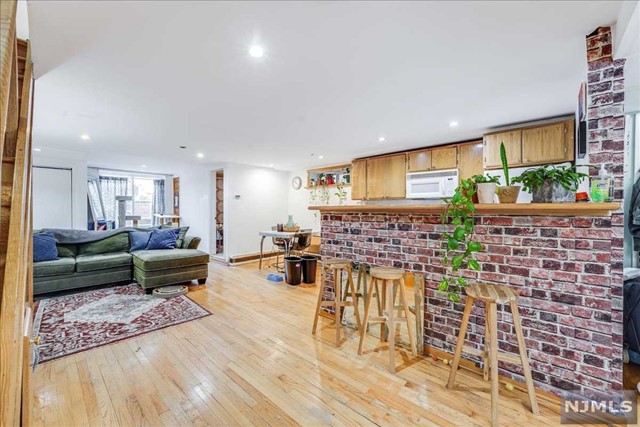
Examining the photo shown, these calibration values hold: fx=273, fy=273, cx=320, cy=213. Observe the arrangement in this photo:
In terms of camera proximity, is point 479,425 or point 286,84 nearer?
point 479,425

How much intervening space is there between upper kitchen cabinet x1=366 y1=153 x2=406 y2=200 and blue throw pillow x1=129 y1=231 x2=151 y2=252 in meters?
3.99

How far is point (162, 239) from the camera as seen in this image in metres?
4.58

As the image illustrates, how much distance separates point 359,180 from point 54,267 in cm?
485

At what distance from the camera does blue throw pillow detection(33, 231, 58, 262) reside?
141 inches

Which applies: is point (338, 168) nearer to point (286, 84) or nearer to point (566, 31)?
point (286, 84)

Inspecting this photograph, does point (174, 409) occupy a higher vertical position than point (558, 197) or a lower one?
lower

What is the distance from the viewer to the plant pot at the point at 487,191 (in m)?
1.95

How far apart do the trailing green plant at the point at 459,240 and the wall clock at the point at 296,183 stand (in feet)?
16.4

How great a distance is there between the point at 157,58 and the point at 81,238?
3639 mm

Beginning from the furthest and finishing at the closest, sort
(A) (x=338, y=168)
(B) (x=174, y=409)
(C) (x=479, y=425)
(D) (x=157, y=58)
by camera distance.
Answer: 1. (A) (x=338, y=168)
2. (D) (x=157, y=58)
3. (B) (x=174, y=409)
4. (C) (x=479, y=425)

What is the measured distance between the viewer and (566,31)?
5.50ft

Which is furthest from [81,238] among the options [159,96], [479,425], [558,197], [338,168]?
[558,197]

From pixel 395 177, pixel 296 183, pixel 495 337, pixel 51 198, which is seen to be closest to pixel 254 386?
pixel 495 337
